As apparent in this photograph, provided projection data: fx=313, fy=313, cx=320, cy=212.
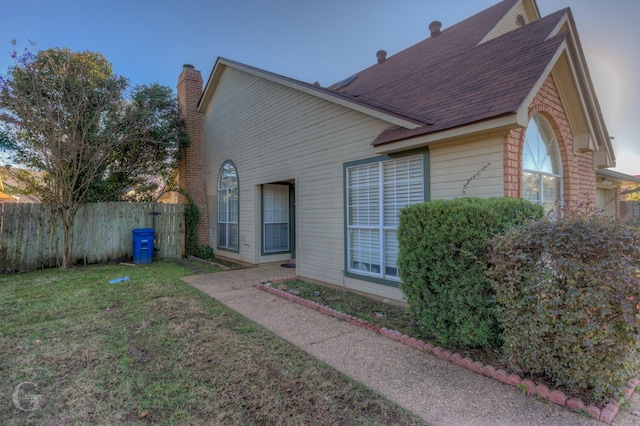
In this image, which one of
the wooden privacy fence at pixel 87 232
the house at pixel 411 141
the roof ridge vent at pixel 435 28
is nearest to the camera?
the house at pixel 411 141

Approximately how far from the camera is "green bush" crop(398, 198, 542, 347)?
3.26 metres

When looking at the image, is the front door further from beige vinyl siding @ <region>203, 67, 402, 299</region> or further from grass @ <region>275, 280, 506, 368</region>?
grass @ <region>275, 280, 506, 368</region>

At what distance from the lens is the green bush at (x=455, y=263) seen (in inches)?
128

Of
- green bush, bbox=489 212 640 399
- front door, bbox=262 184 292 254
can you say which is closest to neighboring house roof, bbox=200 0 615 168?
green bush, bbox=489 212 640 399

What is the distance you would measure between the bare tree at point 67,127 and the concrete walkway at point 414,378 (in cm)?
740

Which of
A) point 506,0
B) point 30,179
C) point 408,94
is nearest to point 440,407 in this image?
point 408,94

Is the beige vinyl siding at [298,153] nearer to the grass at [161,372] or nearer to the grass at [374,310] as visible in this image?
the grass at [374,310]

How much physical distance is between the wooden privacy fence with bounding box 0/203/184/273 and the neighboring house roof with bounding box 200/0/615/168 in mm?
6864

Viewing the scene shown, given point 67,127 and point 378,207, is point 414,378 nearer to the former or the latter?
point 378,207

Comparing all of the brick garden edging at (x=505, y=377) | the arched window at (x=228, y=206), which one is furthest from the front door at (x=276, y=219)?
the brick garden edging at (x=505, y=377)

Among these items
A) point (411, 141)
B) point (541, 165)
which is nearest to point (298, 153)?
point (411, 141)

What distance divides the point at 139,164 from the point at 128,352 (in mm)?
9573

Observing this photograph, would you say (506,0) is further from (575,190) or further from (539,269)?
(539,269)

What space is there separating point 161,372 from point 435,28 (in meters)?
12.7
